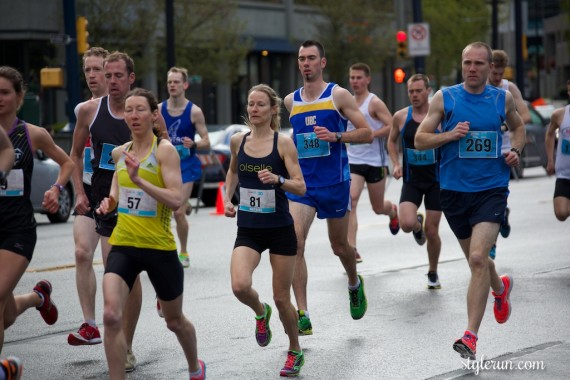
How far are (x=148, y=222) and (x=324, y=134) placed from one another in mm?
2591

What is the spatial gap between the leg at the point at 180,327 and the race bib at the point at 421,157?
17.7ft

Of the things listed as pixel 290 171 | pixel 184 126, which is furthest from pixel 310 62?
pixel 184 126

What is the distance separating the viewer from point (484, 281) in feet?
27.2

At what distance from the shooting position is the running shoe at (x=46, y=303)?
8961 millimetres

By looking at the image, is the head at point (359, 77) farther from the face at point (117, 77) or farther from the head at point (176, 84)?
the face at point (117, 77)

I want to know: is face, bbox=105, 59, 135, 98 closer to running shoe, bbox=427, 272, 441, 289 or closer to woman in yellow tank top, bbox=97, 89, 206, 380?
woman in yellow tank top, bbox=97, 89, 206, 380

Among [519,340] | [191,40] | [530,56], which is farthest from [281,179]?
[530,56]

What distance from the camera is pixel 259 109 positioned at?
8242mm

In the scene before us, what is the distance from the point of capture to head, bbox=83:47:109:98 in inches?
369

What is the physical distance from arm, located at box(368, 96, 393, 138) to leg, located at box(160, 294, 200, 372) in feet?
20.5

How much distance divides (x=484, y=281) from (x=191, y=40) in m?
31.6

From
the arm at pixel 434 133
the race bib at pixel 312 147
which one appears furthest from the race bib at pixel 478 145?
the race bib at pixel 312 147

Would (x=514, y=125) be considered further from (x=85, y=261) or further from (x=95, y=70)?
(x=85, y=261)

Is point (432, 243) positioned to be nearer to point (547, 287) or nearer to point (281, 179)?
point (547, 287)
